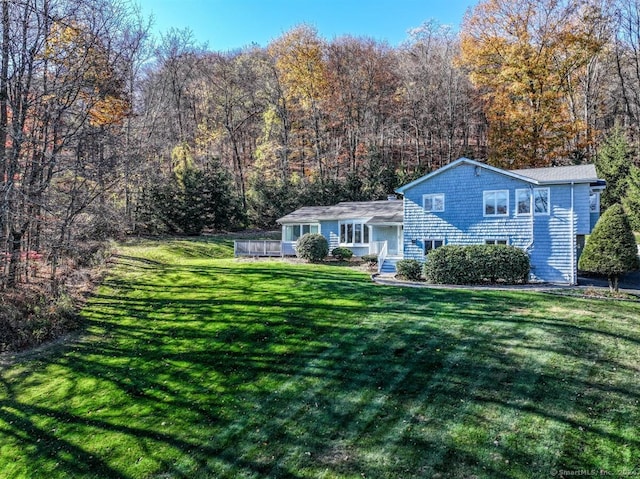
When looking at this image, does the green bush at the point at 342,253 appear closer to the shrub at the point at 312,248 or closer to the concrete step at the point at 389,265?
the shrub at the point at 312,248

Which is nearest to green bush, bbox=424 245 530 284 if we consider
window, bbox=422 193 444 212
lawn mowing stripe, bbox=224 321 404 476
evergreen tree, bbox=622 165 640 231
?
window, bbox=422 193 444 212

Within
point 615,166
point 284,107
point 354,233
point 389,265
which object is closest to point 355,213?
point 354,233

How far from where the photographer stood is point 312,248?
73.5ft

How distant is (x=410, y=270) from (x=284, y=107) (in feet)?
88.4

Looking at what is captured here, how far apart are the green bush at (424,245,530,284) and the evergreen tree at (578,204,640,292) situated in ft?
7.31

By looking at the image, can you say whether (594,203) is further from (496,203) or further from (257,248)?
(257,248)

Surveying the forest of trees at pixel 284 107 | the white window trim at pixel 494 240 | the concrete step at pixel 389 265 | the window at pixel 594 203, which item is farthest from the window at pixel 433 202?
the forest of trees at pixel 284 107

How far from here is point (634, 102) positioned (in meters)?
33.8

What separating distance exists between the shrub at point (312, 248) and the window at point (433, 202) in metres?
6.11

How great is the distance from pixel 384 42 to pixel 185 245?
29.3 metres

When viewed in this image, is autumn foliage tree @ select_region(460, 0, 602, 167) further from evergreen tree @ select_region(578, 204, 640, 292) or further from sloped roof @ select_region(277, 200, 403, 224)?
evergreen tree @ select_region(578, 204, 640, 292)

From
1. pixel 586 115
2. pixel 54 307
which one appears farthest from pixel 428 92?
pixel 54 307

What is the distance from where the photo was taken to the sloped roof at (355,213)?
23.1 m

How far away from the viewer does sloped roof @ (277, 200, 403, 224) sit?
75.9 feet
